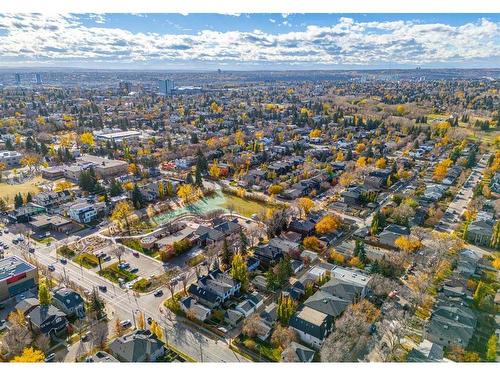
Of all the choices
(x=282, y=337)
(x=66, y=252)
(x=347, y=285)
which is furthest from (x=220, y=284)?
(x=66, y=252)

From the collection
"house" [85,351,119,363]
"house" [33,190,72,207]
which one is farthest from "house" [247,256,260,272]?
"house" [33,190,72,207]

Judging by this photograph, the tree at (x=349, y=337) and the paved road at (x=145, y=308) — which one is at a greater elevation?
the tree at (x=349, y=337)

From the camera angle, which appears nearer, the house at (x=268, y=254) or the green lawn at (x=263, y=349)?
the green lawn at (x=263, y=349)

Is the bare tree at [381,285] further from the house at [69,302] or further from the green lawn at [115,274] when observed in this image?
the house at [69,302]

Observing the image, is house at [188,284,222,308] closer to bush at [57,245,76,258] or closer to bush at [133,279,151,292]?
bush at [133,279,151,292]

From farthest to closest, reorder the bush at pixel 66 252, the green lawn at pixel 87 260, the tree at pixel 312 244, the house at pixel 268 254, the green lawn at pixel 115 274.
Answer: the tree at pixel 312 244, the bush at pixel 66 252, the green lawn at pixel 87 260, the house at pixel 268 254, the green lawn at pixel 115 274

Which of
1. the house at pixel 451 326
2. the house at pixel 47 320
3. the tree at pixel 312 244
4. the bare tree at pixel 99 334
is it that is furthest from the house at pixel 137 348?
the tree at pixel 312 244

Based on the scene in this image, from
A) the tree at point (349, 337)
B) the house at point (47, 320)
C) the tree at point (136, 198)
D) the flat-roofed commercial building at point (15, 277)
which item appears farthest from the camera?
the tree at point (136, 198)
